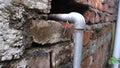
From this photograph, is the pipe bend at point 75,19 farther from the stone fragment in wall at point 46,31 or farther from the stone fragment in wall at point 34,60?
the stone fragment in wall at point 34,60

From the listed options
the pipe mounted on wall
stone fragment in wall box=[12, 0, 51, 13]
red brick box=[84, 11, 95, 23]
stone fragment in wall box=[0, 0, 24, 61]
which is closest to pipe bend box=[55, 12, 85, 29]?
the pipe mounted on wall

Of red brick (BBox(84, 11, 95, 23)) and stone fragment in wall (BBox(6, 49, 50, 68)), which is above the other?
red brick (BBox(84, 11, 95, 23))

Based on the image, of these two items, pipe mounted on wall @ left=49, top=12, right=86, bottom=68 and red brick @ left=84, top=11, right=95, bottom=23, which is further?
red brick @ left=84, top=11, right=95, bottom=23

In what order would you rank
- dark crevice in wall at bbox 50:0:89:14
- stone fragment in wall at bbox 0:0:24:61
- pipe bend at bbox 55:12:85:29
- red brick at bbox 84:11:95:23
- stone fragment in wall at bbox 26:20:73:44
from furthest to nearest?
red brick at bbox 84:11:95:23 < dark crevice in wall at bbox 50:0:89:14 < pipe bend at bbox 55:12:85:29 < stone fragment in wall at bbox 26:20:73:44 < stone fragment in wall at bbox 0:0:24:61

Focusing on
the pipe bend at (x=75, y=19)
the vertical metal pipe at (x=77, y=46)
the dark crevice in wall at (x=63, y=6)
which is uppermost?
the dark crevice in wall at (x=63, y=6)

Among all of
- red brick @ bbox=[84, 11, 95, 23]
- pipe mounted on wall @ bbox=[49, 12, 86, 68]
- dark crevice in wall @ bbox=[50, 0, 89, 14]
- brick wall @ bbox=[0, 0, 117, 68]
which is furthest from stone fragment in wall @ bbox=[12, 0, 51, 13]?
red brick @ bbox=[84, 11, 95, 23]

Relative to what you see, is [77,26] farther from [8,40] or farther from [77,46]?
[8,40]

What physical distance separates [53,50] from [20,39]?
0.19m

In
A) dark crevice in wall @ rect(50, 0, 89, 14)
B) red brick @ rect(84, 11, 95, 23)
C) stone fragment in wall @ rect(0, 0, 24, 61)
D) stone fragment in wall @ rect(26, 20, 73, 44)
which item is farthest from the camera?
red brick @ rect(84, 11, 95, 23)

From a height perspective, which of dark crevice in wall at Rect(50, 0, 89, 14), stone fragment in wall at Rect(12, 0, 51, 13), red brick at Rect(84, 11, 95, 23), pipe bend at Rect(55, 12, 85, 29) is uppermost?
stone fragment in wall at Rect(12, 0, 51, 13)

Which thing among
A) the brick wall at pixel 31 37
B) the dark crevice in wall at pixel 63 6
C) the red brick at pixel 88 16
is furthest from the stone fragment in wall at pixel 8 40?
the red brick at pixel 88 16

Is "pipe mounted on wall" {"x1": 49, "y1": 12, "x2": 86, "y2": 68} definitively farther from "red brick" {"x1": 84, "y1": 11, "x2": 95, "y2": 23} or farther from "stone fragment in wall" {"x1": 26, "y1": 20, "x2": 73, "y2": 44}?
"red brick" {"x1": 84, "y1": 11, "x2": 95, "y2": 23}

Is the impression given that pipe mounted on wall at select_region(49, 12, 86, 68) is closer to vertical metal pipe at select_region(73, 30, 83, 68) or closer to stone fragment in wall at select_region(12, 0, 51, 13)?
vertical metal pipe at select_region(73, 30, 83, 68)

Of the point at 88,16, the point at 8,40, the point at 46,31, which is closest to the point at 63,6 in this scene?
the point at 88,16
